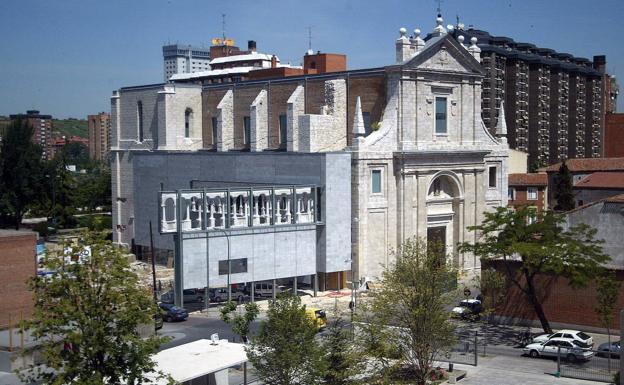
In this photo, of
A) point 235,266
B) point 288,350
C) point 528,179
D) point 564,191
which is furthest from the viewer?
point 528,179

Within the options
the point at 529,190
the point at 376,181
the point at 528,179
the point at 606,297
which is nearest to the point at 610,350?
the point at 606,297

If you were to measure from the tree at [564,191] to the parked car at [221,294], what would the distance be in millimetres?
40941

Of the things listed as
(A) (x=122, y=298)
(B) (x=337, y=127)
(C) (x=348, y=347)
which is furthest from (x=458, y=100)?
(A) (x=122, y=298)

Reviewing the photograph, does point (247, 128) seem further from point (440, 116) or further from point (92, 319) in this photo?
point (92, 319)

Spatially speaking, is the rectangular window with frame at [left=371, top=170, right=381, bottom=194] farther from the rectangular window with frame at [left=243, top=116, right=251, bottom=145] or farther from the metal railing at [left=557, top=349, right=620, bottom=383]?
the metal railing at [left=557, top=349, right=620, bottom=383]

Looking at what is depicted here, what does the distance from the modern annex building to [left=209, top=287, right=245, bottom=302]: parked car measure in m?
2.35

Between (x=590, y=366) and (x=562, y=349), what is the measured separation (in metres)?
1.54

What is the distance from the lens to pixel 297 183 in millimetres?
50438

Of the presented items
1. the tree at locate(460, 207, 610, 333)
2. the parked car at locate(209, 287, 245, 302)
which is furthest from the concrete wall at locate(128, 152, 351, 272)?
the tree at locate(460, 207, 610, 333)

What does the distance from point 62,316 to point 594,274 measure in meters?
26.7

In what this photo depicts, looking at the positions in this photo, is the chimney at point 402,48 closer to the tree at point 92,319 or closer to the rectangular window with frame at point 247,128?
the rectangular window with frame at point 247,128

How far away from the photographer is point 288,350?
77.6ft

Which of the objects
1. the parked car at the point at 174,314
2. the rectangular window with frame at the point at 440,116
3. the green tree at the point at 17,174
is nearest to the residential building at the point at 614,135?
the rectangular window with frame at the point at 440,116

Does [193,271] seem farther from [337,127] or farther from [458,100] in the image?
[458,100]
